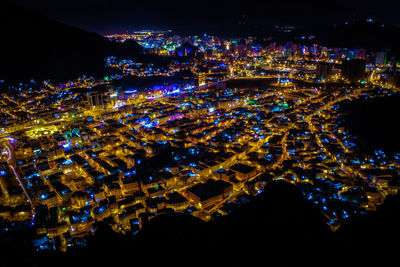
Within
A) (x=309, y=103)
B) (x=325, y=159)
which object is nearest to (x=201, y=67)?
(x=309, y=103)

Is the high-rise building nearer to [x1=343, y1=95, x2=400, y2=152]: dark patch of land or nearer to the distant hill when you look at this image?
[x1=343, y1=95, x2=400, y2=152]: dark patch of land

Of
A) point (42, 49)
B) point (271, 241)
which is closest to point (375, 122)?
point (271, 241)

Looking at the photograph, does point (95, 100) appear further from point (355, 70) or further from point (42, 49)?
point (355, 70)

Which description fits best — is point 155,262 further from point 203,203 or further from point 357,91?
point 357,91

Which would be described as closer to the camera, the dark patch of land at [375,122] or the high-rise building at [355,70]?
the dark patch of land at [375,122]

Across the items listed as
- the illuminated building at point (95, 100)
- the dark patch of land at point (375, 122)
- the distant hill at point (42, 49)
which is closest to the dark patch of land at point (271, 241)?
the dark patch of land at point (375, 122)

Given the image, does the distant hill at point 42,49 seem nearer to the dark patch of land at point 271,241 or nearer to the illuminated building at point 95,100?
the illuminated building at point 95,100

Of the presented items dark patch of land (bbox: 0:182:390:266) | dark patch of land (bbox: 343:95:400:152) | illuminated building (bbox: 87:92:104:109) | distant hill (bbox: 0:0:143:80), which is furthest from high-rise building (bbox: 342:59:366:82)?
distant hill (bbox: 0:0:143:80)

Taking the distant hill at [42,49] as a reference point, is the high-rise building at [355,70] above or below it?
below
